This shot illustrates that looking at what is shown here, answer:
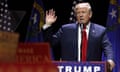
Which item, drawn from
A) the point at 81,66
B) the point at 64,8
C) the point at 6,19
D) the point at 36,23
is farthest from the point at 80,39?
the point at 36,23

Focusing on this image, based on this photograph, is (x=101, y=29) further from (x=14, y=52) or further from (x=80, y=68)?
(x=14, y=52)

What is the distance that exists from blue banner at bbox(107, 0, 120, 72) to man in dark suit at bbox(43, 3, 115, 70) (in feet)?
5.54

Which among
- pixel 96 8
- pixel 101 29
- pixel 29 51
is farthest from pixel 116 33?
pixel 29 51

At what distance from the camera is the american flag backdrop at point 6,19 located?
14.1ft

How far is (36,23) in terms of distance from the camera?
5.00 meters

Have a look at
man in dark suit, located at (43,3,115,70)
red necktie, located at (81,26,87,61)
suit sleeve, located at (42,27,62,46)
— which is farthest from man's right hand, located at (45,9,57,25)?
red necktie, located at (81,26,87,61)

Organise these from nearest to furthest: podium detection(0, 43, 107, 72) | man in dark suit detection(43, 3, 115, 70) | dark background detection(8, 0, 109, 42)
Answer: podium detection(0, 43, 107, 72) → man in dark suit detection(43, 3, 115, 70) → dark background detection(8, 0, 109, 42)

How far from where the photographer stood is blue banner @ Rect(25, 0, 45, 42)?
4.89 metres

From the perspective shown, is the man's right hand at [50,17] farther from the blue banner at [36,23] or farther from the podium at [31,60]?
the blue banner at [36,23]

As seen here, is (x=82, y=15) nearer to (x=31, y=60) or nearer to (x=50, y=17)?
(x=50, y=17)

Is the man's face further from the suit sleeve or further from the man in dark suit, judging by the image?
the suit sleeve

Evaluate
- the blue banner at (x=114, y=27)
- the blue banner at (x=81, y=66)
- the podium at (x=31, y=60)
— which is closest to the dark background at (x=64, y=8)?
the blue banner at (x=114, y=27)

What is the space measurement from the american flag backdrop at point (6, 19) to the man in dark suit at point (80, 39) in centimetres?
109

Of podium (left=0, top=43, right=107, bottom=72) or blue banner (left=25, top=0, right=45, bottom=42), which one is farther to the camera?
blue banner (left=25, top=0, right=45, bottom=42)
